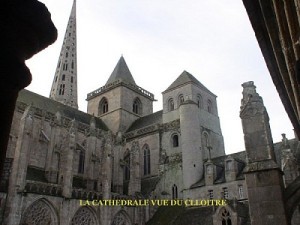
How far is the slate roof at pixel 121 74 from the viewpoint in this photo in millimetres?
44731

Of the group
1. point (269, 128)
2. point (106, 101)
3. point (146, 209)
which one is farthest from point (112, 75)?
point (269, 128)

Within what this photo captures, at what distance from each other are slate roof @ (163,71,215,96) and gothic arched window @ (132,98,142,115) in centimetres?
823

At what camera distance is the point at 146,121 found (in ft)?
129

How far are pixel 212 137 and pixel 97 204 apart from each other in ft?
45.0

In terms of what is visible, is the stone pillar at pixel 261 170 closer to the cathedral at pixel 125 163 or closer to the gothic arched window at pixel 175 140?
the cathedral at pixel 125 163

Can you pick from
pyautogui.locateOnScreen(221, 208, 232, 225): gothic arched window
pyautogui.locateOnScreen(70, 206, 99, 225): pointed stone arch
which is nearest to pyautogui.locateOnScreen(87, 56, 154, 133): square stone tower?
pyautogui.locateOnScreen(70, 206, 99, 225): pointed stone arch

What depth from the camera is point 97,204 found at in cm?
2581

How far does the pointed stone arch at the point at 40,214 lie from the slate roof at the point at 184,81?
1871 cm

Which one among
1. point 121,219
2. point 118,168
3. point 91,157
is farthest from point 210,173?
point 91,157

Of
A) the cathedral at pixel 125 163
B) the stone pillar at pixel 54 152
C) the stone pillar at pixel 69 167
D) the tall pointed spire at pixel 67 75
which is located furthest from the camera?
the tall pointed spire at pixel 67 75

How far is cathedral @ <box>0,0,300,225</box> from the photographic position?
22.2 meters

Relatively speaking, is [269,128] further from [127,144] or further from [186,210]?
[127,144]

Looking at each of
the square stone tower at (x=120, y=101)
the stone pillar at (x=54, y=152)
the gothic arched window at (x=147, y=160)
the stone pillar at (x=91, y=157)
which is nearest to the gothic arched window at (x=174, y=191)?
the gothic arched window at (x=147, y=160)

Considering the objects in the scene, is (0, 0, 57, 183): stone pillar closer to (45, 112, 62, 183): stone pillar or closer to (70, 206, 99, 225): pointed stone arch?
(70, 206, 99, 225): pointed stone arch
